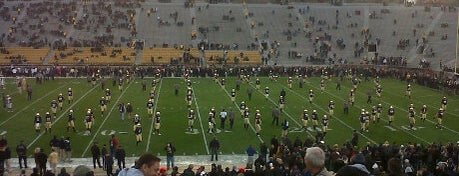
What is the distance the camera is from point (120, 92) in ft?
105

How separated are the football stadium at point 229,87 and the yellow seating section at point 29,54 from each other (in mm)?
180

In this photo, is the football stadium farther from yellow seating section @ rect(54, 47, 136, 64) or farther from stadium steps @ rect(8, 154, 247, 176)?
yellow seating section @ rect(54, 47, 136, 64)

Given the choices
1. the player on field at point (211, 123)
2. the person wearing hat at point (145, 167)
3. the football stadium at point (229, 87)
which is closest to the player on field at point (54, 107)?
the football stadium at point (229, 87)

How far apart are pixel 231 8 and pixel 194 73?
20.7 m

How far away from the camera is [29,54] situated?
1793 inches

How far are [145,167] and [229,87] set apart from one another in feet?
101

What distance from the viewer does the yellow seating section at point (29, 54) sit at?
44.3m

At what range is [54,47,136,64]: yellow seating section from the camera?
44.9 meters

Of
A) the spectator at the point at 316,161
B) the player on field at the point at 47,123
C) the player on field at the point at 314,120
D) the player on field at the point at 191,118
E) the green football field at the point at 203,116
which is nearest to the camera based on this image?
the spectator at the point at 316,161

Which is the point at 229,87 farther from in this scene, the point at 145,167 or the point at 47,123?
the point at 145,167

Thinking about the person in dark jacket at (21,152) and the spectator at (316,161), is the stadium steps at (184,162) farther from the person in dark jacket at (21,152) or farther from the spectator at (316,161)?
the spectator at (316,161)

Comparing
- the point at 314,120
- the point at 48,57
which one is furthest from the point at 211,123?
the point at 48,57

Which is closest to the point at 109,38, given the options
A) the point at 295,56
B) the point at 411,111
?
the point at 295,56

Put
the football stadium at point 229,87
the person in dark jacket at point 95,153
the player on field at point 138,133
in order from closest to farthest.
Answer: the football stadium at point 229,87 → the person in dark jacket at point 95,153 → the player on field at point 138,133
